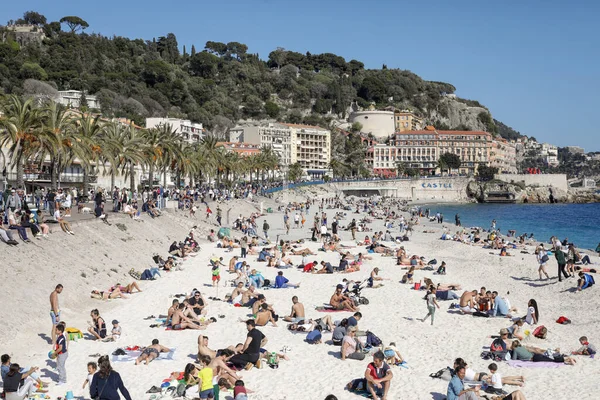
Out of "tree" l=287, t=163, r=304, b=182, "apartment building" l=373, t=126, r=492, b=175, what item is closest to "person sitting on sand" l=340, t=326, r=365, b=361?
"tree" l=287, t=163, r=304, b=182

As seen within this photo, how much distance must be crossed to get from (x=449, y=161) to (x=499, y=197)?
2010 centimetres

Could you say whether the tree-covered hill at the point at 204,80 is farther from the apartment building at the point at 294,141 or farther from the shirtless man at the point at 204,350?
the shirtless man at the point at 204,350

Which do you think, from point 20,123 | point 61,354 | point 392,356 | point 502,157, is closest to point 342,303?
point 392,356

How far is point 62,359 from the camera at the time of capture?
9680 millimetres

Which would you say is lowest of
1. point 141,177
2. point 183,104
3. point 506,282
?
point 506,282

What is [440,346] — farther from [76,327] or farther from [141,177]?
[141,177]

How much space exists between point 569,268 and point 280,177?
89.3m

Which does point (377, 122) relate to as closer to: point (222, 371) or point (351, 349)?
point (351, 349)

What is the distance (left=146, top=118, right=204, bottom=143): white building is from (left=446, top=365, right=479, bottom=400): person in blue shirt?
80.8 metres

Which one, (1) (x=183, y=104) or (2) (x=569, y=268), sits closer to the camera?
(2) (x=569, y=268)

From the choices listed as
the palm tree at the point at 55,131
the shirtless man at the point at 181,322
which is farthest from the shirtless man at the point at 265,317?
the palm tree at the point at 55,131

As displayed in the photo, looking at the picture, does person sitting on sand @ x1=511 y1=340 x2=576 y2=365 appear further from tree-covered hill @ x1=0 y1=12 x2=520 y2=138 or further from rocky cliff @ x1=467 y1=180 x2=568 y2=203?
rocky cliff @ x1=467 y1=180 x2=568 y2=203

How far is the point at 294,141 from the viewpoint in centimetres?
12019

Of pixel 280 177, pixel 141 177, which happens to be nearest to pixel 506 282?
pixel 141 177
